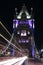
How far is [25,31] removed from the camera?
53.2 m

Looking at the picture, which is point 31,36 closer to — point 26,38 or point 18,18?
point 26,38

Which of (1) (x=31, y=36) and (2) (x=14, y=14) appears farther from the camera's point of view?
(2) (x=14, y=14)

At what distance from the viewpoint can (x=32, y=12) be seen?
62.2 metres

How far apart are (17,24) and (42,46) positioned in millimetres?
20571

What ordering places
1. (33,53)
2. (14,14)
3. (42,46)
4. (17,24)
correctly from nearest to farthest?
1. (33,53)
2. (17,24)
3. (14,14)
4. (42,46)

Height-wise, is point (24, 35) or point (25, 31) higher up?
point (25, 31)

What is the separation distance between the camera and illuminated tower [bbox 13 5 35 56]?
171ft

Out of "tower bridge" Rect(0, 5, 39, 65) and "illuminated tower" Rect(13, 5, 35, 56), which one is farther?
"illuminated tower" Rect(13, 5, 35, 56)

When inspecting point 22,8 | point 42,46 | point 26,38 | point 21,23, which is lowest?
point 42,46

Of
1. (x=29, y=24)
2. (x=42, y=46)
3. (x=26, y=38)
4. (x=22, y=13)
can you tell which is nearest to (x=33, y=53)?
(x=26, y=38)

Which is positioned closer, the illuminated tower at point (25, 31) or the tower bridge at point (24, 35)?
the tower bridge at point (24, 35)

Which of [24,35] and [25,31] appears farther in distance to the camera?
[24,35]

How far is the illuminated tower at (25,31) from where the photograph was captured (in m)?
52.2

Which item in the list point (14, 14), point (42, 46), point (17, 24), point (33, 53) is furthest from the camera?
point (42, 46)
